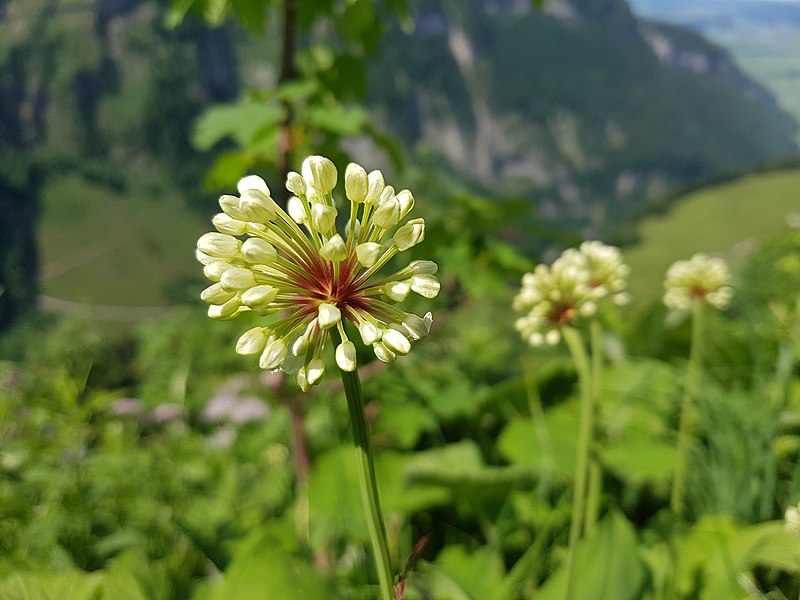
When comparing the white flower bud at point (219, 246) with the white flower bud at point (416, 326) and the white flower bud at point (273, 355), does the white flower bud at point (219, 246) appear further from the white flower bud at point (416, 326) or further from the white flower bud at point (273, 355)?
the white flower bud at point (416, 326)

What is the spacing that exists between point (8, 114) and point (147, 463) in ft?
300

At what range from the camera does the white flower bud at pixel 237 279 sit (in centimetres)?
67

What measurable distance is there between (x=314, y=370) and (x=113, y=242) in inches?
3637

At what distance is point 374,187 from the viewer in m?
0.72

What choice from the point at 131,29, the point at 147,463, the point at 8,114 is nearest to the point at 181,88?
the point at 131,29

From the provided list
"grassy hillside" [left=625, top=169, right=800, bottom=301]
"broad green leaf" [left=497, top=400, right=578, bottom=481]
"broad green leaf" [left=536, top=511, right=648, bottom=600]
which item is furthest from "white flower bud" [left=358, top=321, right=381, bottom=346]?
"grassy hillside" [left=625, top=169, right=800, bottom=301]

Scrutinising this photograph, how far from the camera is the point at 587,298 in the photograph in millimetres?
1274

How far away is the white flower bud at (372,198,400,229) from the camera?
705 millimetres

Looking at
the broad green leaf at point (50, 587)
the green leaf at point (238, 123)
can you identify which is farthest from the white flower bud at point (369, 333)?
the green leaf at point (238, 123)

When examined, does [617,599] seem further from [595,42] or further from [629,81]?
[595,42]

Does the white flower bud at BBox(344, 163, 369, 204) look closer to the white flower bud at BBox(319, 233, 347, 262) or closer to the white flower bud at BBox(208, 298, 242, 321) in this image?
the white flower bud at BBox(319, 233, 347, 262)

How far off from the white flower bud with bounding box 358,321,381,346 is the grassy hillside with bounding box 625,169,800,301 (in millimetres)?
53009

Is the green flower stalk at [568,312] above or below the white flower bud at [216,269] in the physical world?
below

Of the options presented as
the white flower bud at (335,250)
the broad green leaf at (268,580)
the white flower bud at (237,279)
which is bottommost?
the broad green leaf at (268,580)
